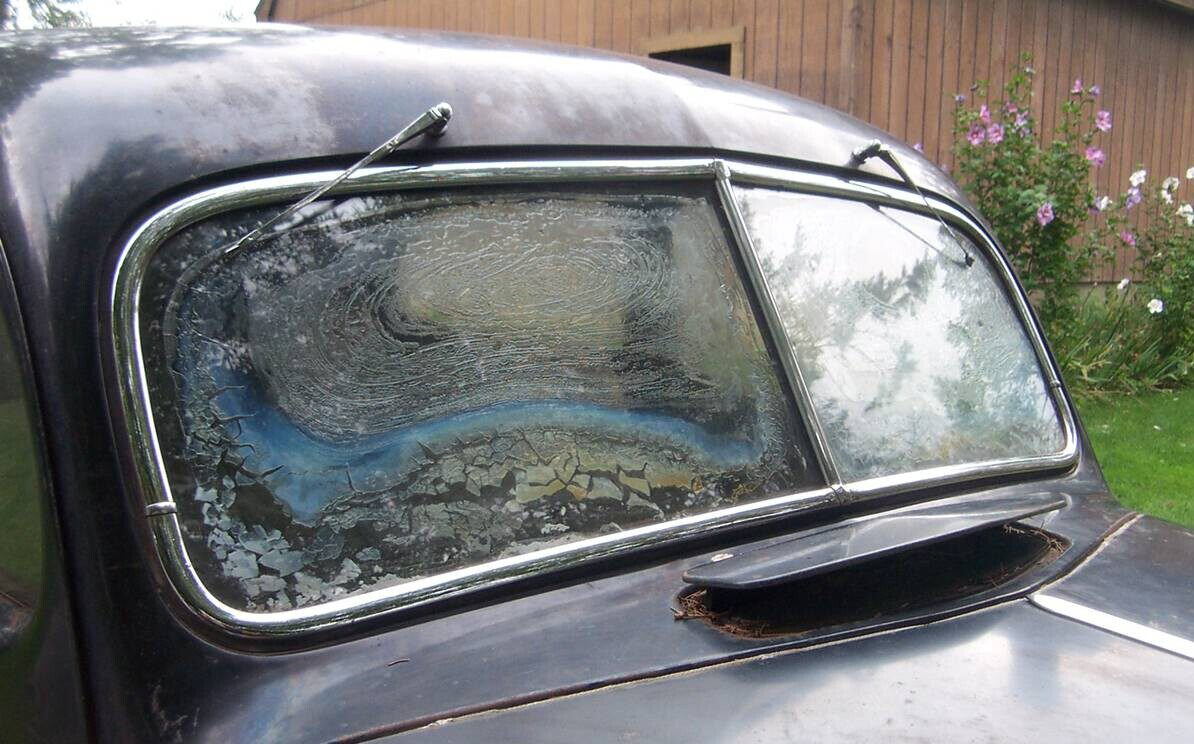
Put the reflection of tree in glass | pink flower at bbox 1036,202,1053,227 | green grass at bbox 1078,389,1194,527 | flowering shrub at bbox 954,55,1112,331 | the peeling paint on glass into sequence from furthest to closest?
flowering shrub at bbox 954,55,1112,331 < pink flower at bbox 1036,202,1053,227 < green grass at bbox 1078,389,1194,527 < the reflection of tree in glass < the peeling paint on glass

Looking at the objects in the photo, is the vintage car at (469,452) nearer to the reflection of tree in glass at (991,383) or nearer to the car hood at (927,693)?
the car hood at (927,693)

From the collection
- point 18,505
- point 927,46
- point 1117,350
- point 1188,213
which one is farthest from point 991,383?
point 1188,213

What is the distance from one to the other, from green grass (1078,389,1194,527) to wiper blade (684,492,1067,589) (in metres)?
3.27

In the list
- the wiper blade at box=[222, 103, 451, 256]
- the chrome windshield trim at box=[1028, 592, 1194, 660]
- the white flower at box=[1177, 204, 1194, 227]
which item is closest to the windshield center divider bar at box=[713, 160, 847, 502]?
the chrome windshield trim at box=[1028, 592, 1194, 660]

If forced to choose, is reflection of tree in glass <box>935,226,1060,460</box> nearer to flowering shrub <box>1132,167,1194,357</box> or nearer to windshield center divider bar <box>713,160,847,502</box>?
windshield center divider bar <box>713,160,847,502</box>

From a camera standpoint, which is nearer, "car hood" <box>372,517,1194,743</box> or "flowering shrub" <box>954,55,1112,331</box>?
"car hood" <box>372,517,1194,743</box>

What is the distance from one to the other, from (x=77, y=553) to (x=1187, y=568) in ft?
4.85

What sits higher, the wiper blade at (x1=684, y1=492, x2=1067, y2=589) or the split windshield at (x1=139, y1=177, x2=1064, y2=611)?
the split windshield at (x1=139, y1=177, x2=1064, y2=611)

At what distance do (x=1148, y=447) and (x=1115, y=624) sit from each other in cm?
535

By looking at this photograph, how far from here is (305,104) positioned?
1457 millimetres

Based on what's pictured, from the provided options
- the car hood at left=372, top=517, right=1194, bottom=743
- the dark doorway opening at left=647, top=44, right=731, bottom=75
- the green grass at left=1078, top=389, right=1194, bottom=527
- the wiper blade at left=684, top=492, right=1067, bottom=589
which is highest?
the dark doorway opening at left=647, top=44, right=731, bottom=75

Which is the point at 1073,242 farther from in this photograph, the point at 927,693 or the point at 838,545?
the point at 927,693

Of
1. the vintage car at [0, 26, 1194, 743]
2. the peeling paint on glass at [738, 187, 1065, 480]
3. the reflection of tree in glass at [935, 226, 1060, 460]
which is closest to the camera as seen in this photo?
the vintage car at [0, 26, 1194, 743]

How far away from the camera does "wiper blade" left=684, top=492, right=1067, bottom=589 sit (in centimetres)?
129
